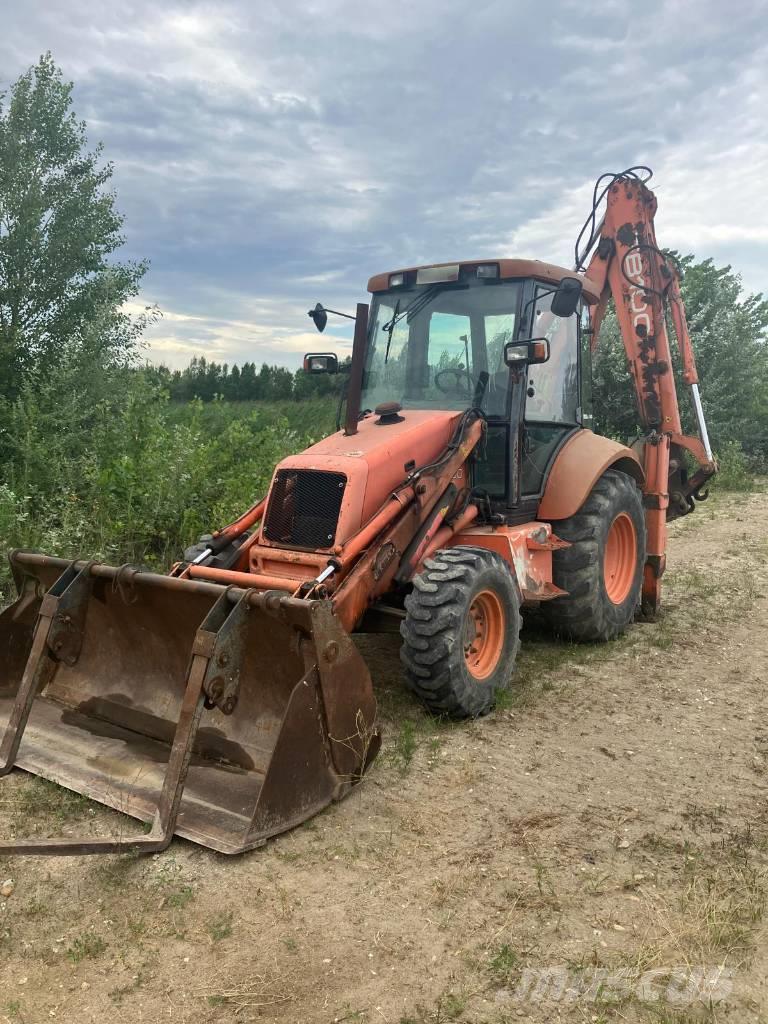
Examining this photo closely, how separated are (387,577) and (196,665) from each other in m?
1.46

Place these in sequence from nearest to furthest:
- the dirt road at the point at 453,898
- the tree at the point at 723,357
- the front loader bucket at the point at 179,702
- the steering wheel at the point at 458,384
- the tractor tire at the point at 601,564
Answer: the dirt road at the point at 453,898 → the front loader bucket at the point at 179,702 → the steering wheel at the point at 458,384 → the tractor tire at the point at 601,564 → the tree at the point at 723,357

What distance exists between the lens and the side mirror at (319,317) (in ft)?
18.9

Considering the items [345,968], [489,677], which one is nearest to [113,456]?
[489,677]

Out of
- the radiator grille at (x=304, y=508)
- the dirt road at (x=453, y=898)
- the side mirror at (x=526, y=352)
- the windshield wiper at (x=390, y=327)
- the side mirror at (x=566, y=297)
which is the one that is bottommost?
the dirt road at (x=453, y=898)

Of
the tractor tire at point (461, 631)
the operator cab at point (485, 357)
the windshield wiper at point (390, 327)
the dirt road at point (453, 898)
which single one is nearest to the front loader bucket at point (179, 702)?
the dirt road at point (453, 898)

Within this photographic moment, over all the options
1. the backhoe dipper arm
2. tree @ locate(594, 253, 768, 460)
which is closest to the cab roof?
the backhoe dipper arm

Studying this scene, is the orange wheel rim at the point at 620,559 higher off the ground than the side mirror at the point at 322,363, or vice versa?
the side mirror at the point at 322,363

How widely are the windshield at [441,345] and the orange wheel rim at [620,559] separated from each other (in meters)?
1.74

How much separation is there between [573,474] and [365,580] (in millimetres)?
2120

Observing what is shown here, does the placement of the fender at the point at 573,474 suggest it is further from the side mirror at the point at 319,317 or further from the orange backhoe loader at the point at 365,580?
the side mirror at the point at 319,317

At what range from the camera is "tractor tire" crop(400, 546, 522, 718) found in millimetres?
4391

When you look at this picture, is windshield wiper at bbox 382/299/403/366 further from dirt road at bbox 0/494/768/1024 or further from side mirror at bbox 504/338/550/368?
dirt road at bbox 0/494/768/1024

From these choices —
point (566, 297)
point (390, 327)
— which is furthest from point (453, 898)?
point (390, 327)

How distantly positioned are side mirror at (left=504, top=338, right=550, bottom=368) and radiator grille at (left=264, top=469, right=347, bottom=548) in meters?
1.35
